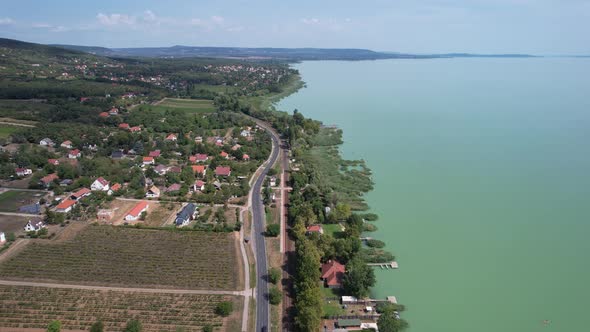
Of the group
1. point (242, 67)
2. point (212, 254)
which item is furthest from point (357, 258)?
point (242, 67)

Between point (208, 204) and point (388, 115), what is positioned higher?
point (388, 115)

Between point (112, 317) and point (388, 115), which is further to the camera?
point (388, 115)

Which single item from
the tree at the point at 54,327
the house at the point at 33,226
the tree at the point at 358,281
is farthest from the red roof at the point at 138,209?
the tree at the point at 358,281

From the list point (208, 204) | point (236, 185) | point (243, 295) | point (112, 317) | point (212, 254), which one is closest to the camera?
point (112, 317)

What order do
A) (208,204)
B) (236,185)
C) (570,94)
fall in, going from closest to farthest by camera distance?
(208,204) < (236,185) < (570,94)

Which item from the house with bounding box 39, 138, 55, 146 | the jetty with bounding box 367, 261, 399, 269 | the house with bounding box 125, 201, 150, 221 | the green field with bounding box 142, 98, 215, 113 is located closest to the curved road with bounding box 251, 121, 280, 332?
the jetty with bounding box 367, 261, 399, 269

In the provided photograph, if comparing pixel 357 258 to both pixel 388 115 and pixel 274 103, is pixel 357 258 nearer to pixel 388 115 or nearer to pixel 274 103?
pixel 388 115

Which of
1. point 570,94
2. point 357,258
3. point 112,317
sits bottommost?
point 112,317

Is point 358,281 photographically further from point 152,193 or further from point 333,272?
point 152,193
